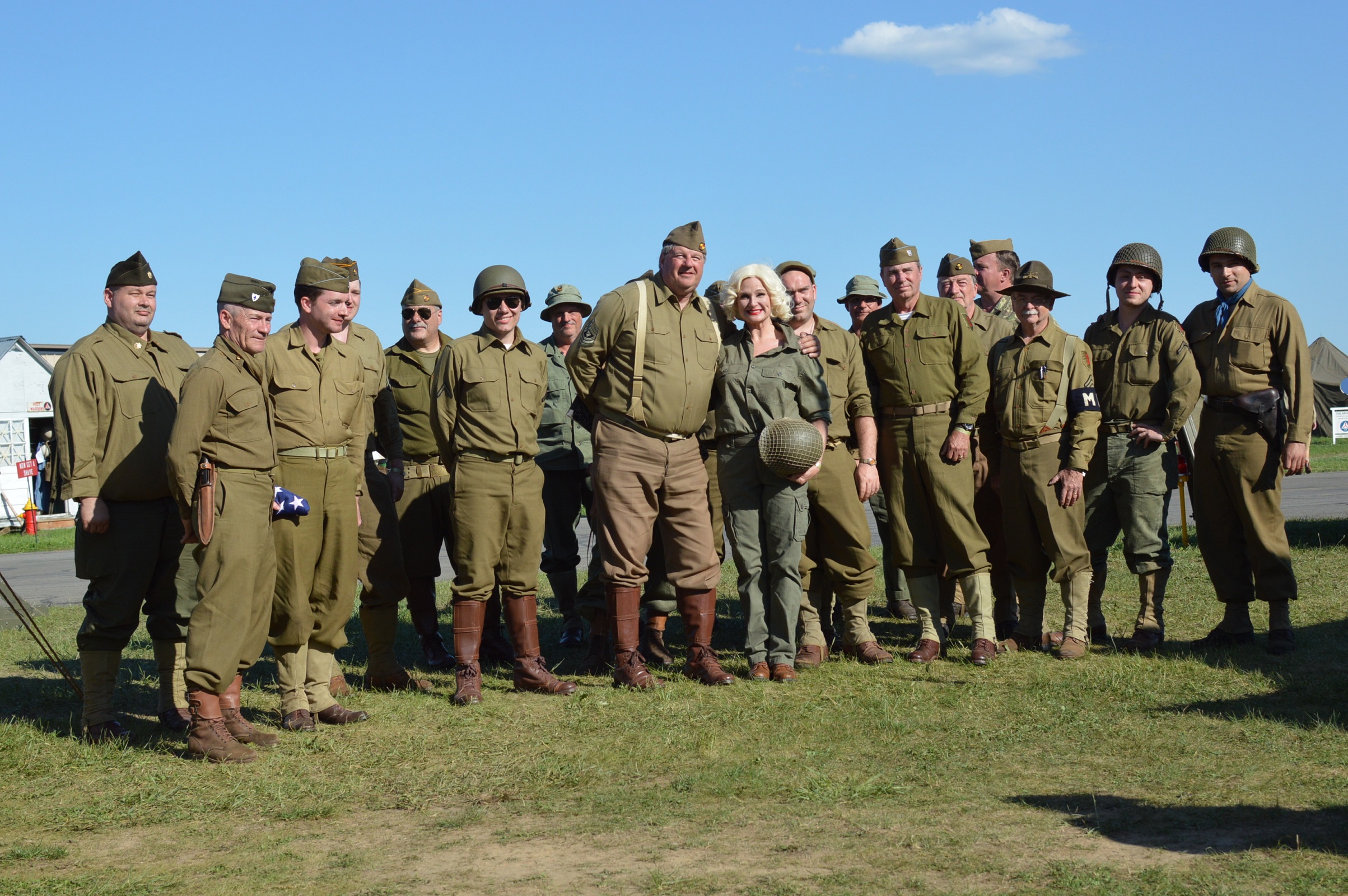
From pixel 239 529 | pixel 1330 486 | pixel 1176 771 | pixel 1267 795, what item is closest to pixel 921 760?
pixel 1176 771

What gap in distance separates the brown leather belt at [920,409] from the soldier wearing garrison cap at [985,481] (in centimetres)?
37

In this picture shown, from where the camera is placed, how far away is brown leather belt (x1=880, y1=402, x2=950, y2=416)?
755 centimetres

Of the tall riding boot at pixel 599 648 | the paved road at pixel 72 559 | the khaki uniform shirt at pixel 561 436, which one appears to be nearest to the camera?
the tall riding boot at pixel 599 648

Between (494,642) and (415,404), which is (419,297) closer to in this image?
(415,404)

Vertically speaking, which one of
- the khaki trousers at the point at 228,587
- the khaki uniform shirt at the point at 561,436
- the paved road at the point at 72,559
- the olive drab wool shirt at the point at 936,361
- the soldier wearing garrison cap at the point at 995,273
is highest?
the soldier wearing garrison cap at the point at 995,273

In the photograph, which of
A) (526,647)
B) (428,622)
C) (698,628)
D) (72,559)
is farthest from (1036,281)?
(72,559)

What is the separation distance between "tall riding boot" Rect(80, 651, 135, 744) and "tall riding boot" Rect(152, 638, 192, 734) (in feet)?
0.85

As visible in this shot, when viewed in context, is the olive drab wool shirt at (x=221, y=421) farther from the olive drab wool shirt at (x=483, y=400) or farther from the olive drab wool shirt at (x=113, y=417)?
the olive drab wool shirt at (x=483, y=400)

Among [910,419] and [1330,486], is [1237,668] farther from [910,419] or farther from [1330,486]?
[1330,486]

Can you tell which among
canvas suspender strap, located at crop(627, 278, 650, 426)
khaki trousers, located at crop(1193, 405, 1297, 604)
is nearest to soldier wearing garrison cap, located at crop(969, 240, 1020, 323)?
khaki trousers, located at crop(1193, 405, 1297, 604)

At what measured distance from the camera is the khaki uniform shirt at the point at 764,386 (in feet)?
23.5

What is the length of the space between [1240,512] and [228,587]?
572cm

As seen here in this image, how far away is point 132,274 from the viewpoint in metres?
6.32

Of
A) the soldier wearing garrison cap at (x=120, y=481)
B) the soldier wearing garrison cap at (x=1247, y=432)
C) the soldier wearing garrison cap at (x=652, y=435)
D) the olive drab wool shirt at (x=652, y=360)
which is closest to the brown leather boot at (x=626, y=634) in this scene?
the soldier wearing garrison cap at (x=652, y=435)
